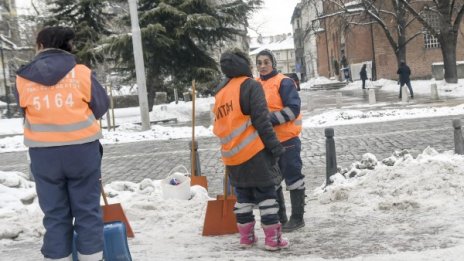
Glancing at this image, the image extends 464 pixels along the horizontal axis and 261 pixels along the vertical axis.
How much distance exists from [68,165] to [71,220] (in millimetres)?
426

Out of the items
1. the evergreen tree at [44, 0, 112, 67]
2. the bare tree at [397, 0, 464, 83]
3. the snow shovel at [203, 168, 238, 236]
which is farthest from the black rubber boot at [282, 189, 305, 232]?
the bare tree at [397, 0, 464, 83]

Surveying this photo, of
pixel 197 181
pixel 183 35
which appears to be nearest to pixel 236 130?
pixel 197 181

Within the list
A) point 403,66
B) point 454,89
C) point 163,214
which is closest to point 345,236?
point 163,214

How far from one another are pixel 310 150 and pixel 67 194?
8.74 m

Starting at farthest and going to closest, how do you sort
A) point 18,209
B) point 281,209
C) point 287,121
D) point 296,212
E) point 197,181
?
point 197,181 → point 18,209 → point 281,209 → point 296,212 → point 287,121

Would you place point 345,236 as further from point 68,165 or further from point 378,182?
point 68,165

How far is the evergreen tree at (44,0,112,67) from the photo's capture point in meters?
24.3

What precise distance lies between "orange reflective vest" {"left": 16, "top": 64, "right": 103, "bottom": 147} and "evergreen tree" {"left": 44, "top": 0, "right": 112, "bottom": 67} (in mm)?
20582

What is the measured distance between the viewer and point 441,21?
2866 centimetres

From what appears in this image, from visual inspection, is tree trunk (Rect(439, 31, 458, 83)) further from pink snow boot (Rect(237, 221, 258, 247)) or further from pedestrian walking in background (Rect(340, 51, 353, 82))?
pink snow boot (Rect(237, 221, 258, 247))

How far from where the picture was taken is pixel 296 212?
5621mm

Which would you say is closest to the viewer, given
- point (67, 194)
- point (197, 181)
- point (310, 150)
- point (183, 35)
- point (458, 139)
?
point (67, 194)

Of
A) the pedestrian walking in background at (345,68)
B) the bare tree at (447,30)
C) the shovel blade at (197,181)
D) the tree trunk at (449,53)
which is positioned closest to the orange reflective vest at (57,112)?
the shovel blade at (197,181)

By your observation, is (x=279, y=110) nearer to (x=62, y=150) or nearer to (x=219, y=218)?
(x=219, y=218)
